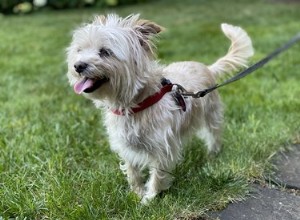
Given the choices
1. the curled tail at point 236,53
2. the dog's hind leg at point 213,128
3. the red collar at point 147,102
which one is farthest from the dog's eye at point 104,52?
the curled tail at point 236,53

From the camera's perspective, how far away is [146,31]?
9.46ft

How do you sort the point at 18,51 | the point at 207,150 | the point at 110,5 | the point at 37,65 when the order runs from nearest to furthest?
the point at 207,150
the point at 37,65
the point at 18,51
the point at 110,5

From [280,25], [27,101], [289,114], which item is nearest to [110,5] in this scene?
[280,25]

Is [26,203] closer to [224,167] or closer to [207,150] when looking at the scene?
[224,167]

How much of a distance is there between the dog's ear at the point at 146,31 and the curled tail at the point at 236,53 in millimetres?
1187

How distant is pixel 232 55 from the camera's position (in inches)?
158

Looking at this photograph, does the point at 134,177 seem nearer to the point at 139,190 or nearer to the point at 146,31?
the point at 139,190

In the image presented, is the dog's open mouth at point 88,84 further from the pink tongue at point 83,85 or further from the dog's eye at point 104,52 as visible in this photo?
the dog's eye at point 104,52

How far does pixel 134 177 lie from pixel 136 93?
693 millimetres

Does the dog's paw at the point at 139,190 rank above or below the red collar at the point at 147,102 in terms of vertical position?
below

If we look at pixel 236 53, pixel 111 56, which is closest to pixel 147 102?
pixel 111 56

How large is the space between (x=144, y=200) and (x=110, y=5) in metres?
12.8

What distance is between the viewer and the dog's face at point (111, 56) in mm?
2742

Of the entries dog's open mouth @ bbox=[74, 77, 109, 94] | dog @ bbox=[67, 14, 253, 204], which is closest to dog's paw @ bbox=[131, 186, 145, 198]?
dog @ bbox=[67, 14, 253, 204]
